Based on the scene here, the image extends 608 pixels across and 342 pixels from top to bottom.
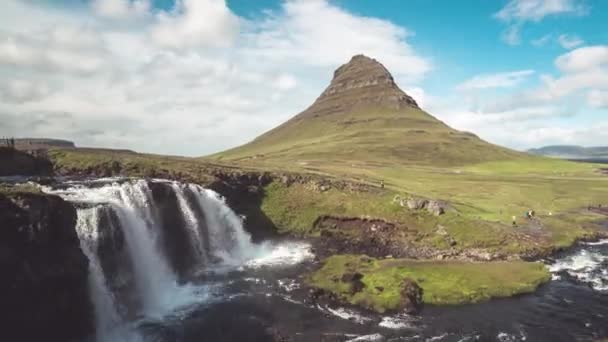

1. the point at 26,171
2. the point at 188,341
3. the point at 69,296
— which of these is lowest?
the point at 188,341

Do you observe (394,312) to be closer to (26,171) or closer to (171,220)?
(171,220)

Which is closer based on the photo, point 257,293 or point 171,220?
point 257,293

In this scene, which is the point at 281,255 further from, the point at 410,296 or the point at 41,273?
the point at 41,273

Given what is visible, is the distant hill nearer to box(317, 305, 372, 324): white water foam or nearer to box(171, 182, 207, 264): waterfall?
box(171, 182, 207, 264): waterfall

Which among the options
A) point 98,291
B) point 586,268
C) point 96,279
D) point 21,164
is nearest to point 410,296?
point 586,268

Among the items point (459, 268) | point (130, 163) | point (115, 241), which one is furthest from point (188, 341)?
point (130, 163)

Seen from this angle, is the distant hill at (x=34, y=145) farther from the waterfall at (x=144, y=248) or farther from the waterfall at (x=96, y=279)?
the waterfall at (x=96, y=279)

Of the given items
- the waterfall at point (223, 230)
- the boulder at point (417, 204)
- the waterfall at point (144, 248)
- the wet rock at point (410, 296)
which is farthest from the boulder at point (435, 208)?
the waterfall at point (144, 248)

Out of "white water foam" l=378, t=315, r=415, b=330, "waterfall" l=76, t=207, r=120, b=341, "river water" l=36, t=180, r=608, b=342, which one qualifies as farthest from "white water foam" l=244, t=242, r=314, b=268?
"waterfall" l=76, t=207, r=120, b=341
